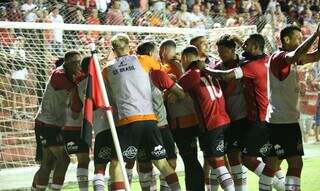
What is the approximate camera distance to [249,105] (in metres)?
8.68

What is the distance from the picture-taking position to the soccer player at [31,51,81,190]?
9.12m

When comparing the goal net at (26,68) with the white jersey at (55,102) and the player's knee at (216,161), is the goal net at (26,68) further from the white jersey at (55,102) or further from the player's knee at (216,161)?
the player's knee at (216,161)

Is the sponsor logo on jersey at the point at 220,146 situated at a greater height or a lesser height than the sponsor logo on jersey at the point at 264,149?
greater

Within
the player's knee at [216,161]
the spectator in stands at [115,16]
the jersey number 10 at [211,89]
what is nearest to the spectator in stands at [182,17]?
the spectator in stands at [115,16]

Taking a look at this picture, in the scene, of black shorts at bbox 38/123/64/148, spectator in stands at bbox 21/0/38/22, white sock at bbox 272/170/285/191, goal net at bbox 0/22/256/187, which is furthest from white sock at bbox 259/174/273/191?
spectator in stands at bbox 21/0/38/22

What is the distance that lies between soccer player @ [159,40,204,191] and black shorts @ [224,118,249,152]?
380 mm

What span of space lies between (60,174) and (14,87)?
4500mm

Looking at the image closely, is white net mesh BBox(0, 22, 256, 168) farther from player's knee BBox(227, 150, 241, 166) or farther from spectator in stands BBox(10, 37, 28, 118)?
player's knee BBox(227, 150, 241, 166)

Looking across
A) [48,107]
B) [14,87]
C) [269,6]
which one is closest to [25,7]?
[14,87]

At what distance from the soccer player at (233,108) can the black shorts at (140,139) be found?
1123 mm

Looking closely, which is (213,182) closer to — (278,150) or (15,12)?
(278,150)

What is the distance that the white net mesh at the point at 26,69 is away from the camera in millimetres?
13008

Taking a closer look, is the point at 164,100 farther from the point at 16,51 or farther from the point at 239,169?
the point at 16,51

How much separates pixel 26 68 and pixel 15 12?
3013 mm
